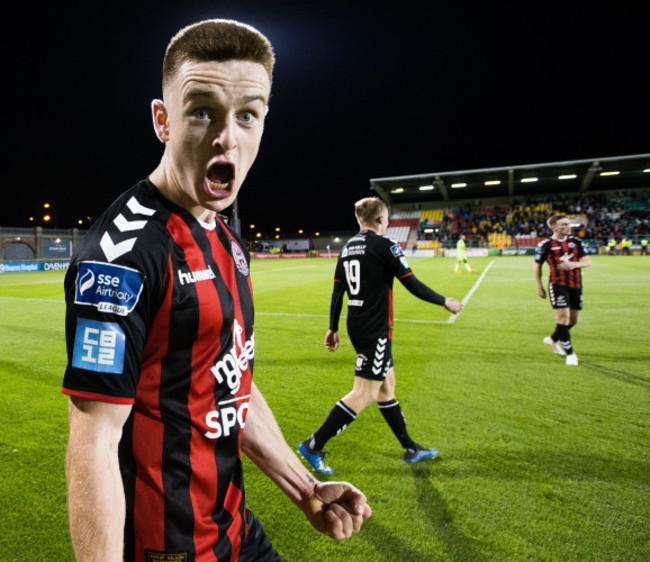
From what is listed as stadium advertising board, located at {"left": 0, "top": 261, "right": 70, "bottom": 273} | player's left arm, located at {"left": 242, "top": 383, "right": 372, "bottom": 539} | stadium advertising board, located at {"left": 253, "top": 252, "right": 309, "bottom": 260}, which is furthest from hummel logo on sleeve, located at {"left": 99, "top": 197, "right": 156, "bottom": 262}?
stadium advertising board, located at {"left": 253, "top": 252, "right": 309, "bottom": 260}

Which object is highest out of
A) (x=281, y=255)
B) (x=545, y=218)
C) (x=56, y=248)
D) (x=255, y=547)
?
(x=545, y=218)

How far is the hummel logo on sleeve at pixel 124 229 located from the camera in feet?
3.16

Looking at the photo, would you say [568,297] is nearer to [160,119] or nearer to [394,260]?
[394,260]

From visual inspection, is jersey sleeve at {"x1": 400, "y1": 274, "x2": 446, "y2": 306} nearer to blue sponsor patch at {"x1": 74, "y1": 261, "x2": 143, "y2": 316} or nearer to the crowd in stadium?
blue sponsor patch at {"x1": 74, "y1": 261, "x2": 143, "y2": 316}

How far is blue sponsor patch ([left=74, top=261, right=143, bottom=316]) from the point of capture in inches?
Answer: 35.7

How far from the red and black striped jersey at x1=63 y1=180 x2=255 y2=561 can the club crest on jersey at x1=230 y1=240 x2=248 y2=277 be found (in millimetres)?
117

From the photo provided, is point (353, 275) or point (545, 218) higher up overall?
point (545, 218)

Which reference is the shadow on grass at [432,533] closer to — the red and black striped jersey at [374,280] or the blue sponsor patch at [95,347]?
the red and black striped jersey at [374,280]

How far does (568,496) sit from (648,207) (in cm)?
5285

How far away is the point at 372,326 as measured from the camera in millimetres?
3535

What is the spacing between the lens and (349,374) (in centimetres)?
575

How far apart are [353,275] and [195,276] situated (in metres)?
2.59

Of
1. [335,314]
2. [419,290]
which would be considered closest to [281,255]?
[335,314]

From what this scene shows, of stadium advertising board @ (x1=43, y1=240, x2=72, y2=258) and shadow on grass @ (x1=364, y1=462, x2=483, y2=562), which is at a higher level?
stadium advertising board @ (x1=43, y1=240, x2=72, y2=258)
